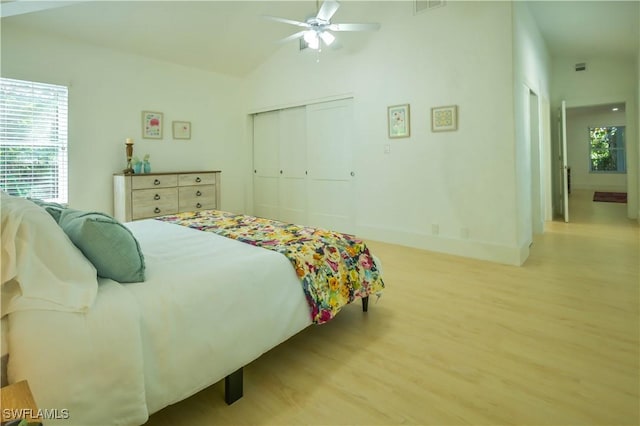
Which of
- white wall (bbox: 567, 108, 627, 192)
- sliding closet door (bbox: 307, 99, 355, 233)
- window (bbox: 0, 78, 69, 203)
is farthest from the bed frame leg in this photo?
white wall (bbox: 567, 108, 627, 192)

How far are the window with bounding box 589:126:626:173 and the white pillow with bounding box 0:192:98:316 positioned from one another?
13243 millimetres

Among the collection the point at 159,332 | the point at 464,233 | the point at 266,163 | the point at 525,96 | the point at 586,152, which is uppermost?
the point at 586,152

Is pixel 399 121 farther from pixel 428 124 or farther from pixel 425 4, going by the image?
pixel 425 4

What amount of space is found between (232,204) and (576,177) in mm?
10779

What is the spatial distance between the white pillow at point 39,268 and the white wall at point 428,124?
365 centimetres

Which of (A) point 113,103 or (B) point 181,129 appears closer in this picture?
(A) point 113,103

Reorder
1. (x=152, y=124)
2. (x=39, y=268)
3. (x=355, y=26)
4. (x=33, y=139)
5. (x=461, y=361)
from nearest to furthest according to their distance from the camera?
(x=39, y=268) → (x=461, y=361) → (x=355, y=26) → (x=33, y=139) → (x=152, y=124)

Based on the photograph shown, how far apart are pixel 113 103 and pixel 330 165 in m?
3.09

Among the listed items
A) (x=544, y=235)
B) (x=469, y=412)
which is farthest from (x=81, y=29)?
(x=544, y=235)

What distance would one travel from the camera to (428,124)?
4.18 meters

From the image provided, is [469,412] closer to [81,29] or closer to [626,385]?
[626,385]

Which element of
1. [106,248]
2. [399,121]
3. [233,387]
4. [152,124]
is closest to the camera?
[106,248]

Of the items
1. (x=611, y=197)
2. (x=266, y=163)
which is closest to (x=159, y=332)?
(x=266, y=163)

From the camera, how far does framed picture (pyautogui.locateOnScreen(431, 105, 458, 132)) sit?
155 inches
